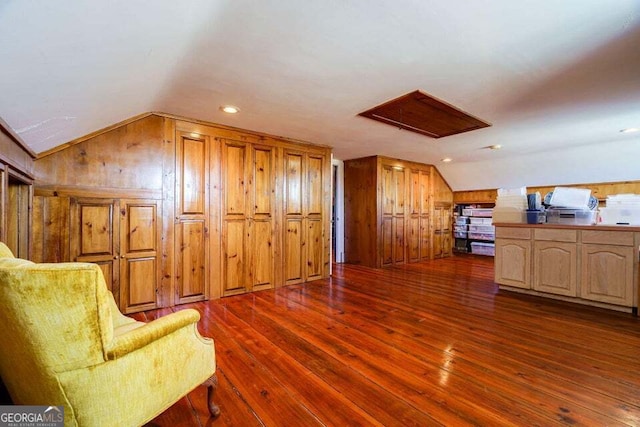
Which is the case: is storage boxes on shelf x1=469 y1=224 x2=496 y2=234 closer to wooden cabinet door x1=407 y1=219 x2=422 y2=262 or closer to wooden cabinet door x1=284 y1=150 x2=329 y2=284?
wooden cabinet door x1=407 y1=219 x2=422 y2=262

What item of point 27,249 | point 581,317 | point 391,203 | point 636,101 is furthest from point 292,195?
point 636,101

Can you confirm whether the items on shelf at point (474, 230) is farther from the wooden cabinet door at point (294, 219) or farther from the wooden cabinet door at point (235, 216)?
the wooden cabinet door at point (235, 216)

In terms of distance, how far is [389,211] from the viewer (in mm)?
5758

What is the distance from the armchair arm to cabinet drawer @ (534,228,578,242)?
4087 mm

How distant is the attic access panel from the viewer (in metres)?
2.79

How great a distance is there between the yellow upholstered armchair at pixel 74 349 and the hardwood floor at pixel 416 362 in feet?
1.74

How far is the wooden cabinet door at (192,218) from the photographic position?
3.27 meters

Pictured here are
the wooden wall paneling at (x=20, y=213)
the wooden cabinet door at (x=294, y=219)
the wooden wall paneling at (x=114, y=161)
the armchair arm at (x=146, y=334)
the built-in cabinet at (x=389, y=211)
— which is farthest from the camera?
the built-in cabinet at (x=389, y=211)

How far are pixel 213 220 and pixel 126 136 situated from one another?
49.5 inches

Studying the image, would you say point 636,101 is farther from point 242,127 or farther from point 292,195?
point 242,127

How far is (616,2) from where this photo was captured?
1458mm

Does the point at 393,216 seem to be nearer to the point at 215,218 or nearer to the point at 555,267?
the point at 555,267

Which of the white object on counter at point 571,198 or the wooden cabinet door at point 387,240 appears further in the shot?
the wooden cabinet door at point 387,240

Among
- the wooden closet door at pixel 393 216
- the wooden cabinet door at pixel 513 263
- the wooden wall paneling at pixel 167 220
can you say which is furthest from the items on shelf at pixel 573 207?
the wooden wall paneling at pixel 167 220
